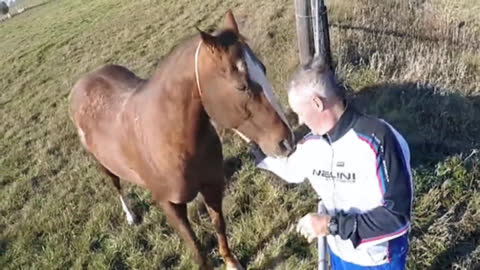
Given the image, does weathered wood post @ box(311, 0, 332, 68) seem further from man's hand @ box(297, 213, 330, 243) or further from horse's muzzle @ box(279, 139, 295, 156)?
man's hand @ box(297, 213, 330, 243)

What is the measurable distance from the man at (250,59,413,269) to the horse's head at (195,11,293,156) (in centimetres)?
25

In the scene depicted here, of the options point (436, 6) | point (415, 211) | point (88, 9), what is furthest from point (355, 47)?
point (88, 9)

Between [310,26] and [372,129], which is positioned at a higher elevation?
[372,129]

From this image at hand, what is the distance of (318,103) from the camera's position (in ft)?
7.03

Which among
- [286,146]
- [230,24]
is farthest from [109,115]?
[286,146]

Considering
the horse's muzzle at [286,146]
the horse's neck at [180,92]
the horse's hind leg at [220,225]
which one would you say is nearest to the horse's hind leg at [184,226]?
the horse's hind leg at [220,225]

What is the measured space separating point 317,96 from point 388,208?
0.55 m

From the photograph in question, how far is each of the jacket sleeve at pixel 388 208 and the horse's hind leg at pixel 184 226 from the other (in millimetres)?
1726

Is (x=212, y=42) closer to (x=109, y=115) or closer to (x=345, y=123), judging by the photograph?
(x=345, y=123)

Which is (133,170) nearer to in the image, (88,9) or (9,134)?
(9,134)

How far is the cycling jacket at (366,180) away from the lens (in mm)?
2172

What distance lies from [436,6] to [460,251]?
13.3ft

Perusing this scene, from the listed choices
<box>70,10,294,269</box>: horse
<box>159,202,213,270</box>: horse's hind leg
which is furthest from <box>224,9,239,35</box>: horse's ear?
<box>159,202,213,270</box>: horse's hind leg

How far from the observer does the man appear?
2.16 m
